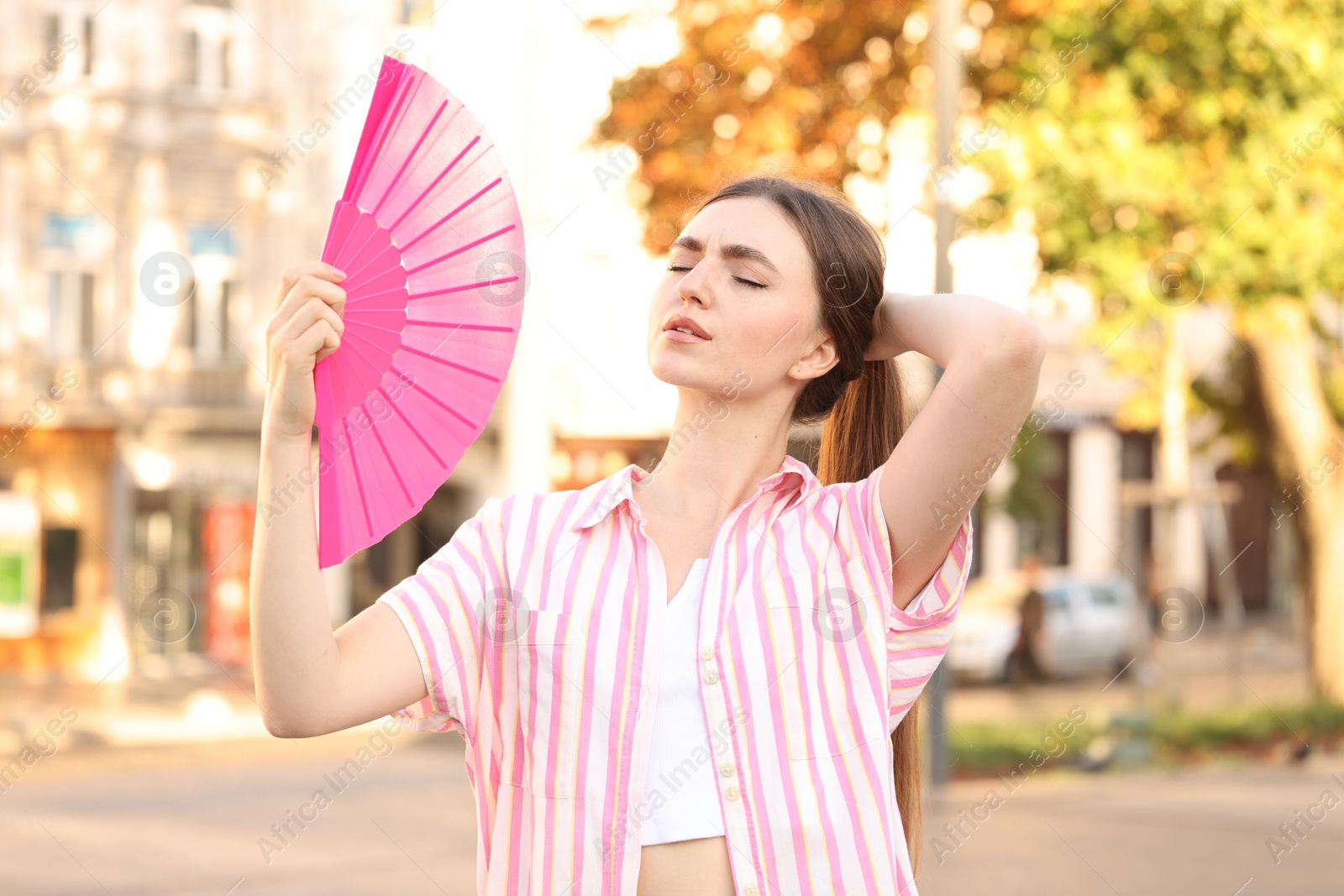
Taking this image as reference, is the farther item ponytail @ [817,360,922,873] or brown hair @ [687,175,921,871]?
ponytail @ [817,360,922,873]

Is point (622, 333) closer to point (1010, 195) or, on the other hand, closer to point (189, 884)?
point (1010, 195)

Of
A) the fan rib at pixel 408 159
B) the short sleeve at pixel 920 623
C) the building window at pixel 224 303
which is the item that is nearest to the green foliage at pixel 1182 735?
the short sleeve at pixel 920 623

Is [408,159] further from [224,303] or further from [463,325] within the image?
[224,303]

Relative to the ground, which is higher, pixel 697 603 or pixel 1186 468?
pixel 697 603

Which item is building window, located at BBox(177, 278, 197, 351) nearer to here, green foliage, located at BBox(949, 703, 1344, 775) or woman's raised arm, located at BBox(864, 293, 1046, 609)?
→ green foliage, located at BBox(949, 703, 1344, 775)

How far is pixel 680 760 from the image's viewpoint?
1.71 meters

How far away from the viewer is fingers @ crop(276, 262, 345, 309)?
1.51 m

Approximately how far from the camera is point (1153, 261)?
10.2m

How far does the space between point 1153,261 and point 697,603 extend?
9.05 metres

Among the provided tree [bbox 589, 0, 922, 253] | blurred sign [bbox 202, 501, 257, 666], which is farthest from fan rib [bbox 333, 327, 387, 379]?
blurred sign [bbox 202, 501, 257, 666]

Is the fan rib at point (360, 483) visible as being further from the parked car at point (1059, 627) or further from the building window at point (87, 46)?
the building window at point (87, 46)

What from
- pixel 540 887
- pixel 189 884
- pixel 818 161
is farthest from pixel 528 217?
pixel 540 887

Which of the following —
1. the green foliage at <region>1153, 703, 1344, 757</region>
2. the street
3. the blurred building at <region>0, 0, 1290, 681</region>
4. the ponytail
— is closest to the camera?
the ponytail

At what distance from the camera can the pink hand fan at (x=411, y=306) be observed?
1576 millimetres
